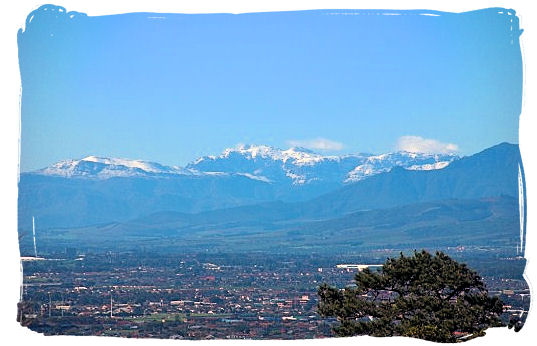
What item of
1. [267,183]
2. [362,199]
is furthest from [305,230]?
[267,183]

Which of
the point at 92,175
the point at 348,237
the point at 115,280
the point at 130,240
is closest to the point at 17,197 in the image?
the point at 115,280

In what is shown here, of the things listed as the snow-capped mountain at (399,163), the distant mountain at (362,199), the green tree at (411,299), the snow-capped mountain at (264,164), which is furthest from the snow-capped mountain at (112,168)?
the green tree at (411,299)

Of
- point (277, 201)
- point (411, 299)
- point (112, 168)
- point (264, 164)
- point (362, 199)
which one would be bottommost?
point (411, 299)

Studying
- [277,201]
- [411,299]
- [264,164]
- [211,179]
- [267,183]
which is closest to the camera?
[411,299]

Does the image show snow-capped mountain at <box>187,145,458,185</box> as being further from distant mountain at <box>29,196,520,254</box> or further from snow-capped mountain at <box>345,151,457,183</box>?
distant mountain at <box>29,196,520,254</box>

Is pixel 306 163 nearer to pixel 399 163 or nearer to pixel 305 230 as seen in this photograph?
pixel 305 230

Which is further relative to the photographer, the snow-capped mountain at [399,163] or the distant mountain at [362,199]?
the distant mountain at [362,199]

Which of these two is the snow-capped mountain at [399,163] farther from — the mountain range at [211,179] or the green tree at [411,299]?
the green tree at [411,299]

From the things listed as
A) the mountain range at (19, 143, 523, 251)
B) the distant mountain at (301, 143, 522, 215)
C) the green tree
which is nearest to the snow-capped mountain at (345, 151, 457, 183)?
the mountain range at (19, 143, 523, 251)
